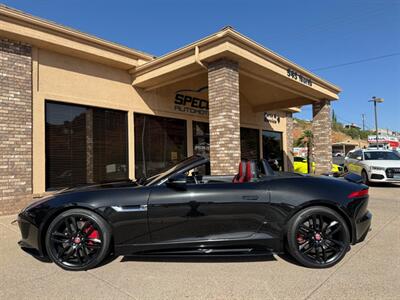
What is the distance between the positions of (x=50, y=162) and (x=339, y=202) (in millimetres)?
6459

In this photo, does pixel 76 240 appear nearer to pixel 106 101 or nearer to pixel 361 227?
pixel 361 227

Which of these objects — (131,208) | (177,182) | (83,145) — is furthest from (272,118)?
(131,208)

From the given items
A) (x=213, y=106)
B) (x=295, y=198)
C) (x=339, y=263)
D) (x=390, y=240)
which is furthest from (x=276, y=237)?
(x=213, y=106)

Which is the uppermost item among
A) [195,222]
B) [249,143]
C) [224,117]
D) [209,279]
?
[224,117]

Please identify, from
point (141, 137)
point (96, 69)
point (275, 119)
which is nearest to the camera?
point (96, 69)

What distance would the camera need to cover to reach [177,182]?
3072mm

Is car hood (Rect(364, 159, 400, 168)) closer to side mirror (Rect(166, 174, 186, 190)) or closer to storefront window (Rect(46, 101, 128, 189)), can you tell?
storefront window (Rect(46, 101, 128, 189))

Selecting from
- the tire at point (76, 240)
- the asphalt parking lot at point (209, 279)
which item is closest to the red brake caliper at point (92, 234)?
the tire at point (76, 240)

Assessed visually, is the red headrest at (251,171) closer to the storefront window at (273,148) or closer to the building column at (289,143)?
the storefront window at (273,148)

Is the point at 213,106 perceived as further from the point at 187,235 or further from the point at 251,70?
the point at 187,235

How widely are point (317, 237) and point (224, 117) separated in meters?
4.03

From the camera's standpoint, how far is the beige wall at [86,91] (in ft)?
22.0

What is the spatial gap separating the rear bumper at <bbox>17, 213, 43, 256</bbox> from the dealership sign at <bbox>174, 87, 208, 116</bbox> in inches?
271

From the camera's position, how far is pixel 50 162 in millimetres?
7008
